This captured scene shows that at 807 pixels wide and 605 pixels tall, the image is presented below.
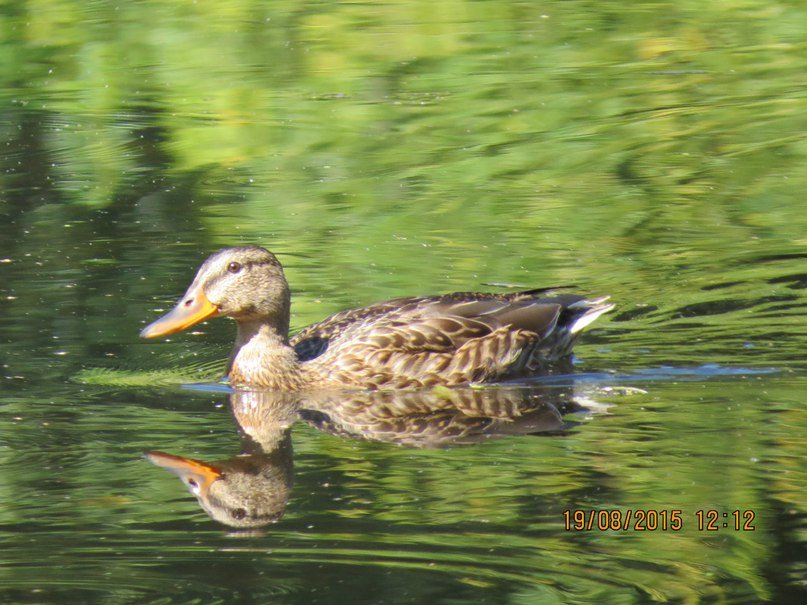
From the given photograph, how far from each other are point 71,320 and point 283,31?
10.1 metres

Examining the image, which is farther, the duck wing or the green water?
the duck wing

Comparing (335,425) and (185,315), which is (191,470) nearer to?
(335,425)

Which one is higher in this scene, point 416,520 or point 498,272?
point 416,520

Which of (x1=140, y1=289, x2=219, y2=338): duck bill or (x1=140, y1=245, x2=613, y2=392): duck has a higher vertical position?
(x1=140, y1=289, x2=219, y2=338): duck bill

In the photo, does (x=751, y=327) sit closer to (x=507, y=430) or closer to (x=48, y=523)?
(x=507, y=430)

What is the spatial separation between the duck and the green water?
27 centimetres

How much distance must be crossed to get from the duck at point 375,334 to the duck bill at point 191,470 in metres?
1.70

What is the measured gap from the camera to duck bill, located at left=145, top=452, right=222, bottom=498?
22.0ft

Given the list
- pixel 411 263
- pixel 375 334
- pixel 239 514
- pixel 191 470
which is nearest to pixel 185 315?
pixel 375 334

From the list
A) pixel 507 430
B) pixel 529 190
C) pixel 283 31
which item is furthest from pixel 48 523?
pixel 283 31

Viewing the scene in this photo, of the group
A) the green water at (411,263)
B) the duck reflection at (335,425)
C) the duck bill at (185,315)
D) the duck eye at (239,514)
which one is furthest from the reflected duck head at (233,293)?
the duck eye at (239,514)

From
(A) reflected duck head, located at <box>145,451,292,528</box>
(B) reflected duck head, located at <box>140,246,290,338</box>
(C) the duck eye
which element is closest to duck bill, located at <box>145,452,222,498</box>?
(A) reflected duck head, located at <box>145,451,292,528</box>

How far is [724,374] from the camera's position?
8.55 metres

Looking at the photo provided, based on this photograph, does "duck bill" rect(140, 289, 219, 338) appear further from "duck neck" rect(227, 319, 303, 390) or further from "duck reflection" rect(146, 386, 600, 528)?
"duck reflection" rect(146, 386, 600, 528)
